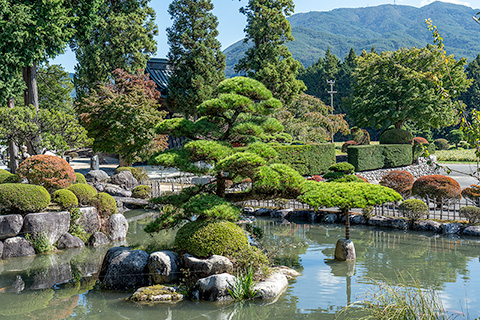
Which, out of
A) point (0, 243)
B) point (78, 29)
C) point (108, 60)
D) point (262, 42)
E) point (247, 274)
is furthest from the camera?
point (262, 42)

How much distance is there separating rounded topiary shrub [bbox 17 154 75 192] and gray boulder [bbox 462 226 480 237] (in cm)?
1325

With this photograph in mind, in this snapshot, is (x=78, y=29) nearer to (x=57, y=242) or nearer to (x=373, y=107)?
(x=57, y=242)

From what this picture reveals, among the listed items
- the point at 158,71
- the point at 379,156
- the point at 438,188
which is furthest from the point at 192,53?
the point at 438,188

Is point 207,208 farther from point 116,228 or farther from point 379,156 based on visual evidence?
point 379,156

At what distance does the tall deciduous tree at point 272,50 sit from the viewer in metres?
29.6

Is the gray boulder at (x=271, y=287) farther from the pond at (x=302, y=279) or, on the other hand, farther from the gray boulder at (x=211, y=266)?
the gray boulder at (x=211, y=266)

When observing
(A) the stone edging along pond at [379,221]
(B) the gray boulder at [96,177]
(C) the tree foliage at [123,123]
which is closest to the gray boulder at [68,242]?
(A) the stone edging along pond at [379,221]

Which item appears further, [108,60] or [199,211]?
[108,60]

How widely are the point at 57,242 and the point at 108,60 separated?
60.1 ft

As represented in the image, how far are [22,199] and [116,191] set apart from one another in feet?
28.2

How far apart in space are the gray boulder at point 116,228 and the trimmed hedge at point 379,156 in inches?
623

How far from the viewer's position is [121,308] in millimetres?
8195

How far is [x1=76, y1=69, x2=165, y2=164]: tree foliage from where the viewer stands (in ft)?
77.2

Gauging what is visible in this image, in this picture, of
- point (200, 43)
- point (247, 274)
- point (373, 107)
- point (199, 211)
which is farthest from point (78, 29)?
point (373, 107)
